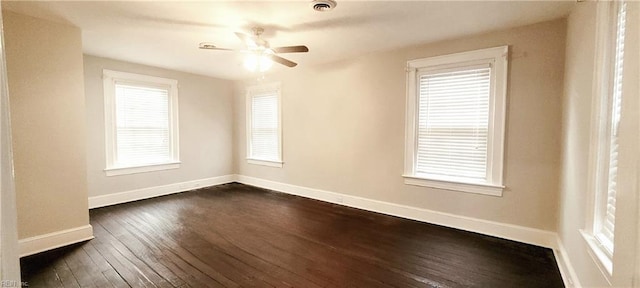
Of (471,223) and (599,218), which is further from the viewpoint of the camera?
(471,223)

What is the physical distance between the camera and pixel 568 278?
7.08 ft

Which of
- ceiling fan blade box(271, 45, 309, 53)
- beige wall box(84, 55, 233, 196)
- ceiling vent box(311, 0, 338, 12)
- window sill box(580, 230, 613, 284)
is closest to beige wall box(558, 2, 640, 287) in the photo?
window sill box(580, 230, 613, 284)

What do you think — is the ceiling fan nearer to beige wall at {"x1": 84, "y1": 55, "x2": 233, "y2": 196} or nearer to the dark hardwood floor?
the dark hardwood floor

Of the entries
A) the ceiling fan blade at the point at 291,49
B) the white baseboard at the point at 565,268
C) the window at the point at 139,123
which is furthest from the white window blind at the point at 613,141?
the window at the point at 139,123

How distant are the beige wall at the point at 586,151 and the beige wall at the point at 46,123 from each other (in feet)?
13.7

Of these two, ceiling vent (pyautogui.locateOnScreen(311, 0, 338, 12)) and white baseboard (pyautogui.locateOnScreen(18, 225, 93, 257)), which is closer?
ceiling vent (pyautogui.locateOnScreen(311, 0, 338, 12))

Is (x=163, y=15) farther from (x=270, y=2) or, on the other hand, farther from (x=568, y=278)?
(x=568, y=278)

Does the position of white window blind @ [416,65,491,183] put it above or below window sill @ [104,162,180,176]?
above

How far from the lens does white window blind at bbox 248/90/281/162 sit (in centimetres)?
544

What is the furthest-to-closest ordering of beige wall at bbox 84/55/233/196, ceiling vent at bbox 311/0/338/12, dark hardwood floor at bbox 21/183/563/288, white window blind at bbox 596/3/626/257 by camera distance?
1. beige wall at bbox 84/55/233/196
2. ceiling vent at bbox 311/0/338/12
3. dark hardwood floor at bbox 21/183/563/288
4. white window blind at bbox 596/3/626/257

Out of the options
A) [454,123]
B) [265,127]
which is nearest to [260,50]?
[454,123]

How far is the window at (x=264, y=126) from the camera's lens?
538 cm

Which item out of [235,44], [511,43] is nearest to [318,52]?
[235,44]

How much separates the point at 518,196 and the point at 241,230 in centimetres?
320
